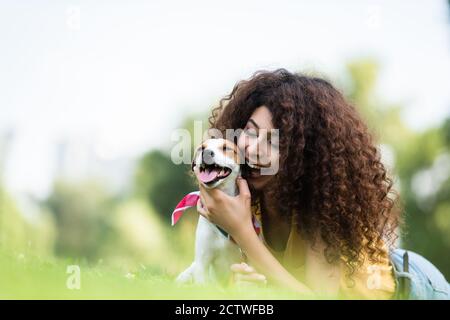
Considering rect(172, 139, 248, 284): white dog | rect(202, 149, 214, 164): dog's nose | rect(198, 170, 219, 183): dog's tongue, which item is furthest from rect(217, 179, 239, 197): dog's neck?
rect(202, 149, 214, 164): dog's nose

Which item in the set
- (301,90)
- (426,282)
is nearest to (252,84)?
(301,90)

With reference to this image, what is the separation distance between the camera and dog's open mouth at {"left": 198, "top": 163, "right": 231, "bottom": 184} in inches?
155

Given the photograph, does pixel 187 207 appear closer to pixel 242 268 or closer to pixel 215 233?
pixel 215 233

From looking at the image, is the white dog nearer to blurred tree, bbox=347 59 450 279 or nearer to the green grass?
the green grass

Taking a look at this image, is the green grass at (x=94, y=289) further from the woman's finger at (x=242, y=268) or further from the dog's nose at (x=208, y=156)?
the dog's nose at (x=208, y=156)

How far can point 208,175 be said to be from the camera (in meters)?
3.95

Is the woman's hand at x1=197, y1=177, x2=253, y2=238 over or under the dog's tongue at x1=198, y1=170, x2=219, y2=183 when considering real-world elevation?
under

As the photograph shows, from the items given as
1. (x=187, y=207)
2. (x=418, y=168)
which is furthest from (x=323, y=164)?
(x=418, y=168)

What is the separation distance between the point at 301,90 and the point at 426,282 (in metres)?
1.57

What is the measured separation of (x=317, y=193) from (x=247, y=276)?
2.99 feet

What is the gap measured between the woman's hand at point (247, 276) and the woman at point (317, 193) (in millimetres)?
200

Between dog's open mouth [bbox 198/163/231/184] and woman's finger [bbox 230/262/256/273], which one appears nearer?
woman's finger [bbox 230/262/256/273]

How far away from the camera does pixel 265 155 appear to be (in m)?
4.22

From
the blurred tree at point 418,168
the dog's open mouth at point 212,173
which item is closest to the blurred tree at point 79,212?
the blurred tree at point 418,168
